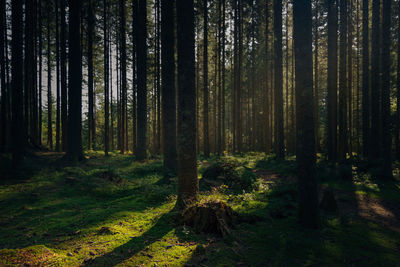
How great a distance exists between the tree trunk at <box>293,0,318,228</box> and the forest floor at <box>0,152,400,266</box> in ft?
1.63

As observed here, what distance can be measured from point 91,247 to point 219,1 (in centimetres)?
2319

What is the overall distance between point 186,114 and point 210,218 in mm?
2762

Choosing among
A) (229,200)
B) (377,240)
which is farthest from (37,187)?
(377,240)

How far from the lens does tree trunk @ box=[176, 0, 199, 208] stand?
234 inches

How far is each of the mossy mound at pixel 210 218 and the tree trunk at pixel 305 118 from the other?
173 centimetres

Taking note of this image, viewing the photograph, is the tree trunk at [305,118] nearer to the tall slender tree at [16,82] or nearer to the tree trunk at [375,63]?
the tree trunk at [375,63]

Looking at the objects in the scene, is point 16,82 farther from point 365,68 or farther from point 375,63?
point 365,68

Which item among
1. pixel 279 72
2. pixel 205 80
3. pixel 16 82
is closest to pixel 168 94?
pixel 16 82

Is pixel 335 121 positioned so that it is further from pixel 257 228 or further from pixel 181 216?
pixel 181 216

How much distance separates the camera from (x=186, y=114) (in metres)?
5.95

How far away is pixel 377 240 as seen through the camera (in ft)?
14.8

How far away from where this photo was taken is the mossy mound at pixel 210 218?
14.9 ft

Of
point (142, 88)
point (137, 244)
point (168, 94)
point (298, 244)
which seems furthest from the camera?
point (142, 88)

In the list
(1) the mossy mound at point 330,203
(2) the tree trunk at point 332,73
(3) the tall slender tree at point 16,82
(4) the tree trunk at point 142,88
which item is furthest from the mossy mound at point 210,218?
(2) the tree trunk at point 332,73
